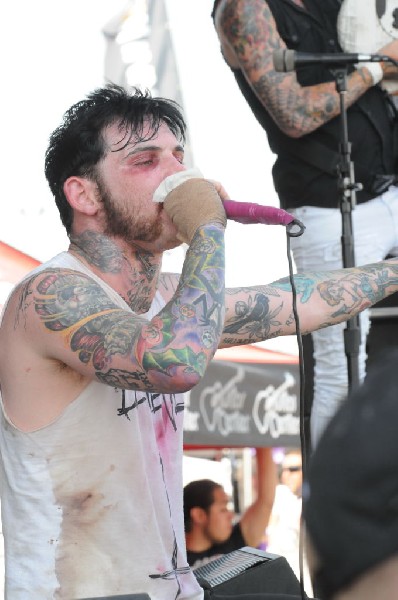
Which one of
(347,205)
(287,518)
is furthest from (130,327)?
(287,518)

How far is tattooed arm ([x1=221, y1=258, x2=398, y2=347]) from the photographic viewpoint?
2.87m

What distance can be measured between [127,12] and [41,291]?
1224 centimetres

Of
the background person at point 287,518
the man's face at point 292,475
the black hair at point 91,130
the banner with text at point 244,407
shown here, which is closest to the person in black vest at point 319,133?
the black hair at point 91,130

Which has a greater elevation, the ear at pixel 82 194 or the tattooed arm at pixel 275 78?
the tattooed arm at pixel 275 78

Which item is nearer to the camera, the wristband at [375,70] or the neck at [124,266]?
the neck at [124,266]

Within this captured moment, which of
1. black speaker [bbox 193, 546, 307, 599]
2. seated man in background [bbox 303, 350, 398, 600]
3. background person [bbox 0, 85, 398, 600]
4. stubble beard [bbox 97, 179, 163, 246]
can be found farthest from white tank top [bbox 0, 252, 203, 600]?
seated man in background [bbox 303, 350, 398, 600]

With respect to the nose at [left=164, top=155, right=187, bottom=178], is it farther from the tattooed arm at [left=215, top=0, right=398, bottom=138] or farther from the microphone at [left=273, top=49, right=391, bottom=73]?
the tattooed arm at [left=215, top=0, right=398, bottom=138]

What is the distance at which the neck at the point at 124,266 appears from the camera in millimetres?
2689

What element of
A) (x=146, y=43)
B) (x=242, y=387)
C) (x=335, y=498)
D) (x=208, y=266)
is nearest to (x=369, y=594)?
(x=335, y=498)

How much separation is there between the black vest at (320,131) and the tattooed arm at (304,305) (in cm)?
70

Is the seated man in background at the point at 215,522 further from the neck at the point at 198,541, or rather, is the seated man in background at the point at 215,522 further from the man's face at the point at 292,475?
the man's face at the point at 292,475

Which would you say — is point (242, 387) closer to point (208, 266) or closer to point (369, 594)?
point (208, 266)

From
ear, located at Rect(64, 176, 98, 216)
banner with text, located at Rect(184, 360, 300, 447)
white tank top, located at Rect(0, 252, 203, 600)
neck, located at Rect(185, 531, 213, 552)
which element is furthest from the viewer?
banner with text, located at Rect(184, 360, 300, 447)

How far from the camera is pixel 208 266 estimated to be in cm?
239
